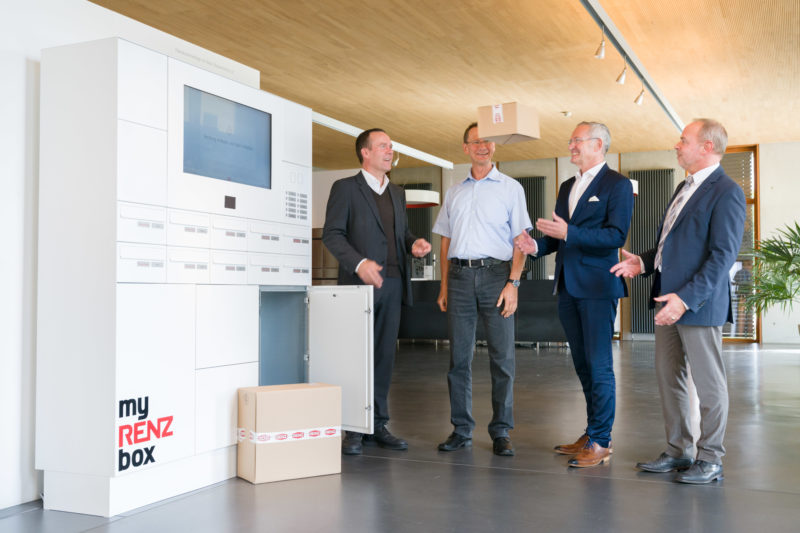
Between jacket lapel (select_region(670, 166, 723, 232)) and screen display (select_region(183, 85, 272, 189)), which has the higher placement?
screen display (select_region(183, 85, 272, 189))

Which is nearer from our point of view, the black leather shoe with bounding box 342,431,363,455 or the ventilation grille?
the black leather shoe with bounding box 342,431,363,455

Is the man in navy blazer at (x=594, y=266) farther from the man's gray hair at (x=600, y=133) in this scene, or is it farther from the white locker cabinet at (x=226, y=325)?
the white locker cabinet at (x=226, y=325)

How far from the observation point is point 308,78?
8469mm

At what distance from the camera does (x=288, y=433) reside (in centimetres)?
319

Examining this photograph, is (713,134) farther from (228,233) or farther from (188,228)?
(188,228)

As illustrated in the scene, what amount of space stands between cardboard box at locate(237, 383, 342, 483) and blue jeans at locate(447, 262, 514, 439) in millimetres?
764

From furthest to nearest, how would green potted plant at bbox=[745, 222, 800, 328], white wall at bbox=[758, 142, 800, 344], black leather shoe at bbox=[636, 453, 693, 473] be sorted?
white wall at bbox=[758, 142, 800, 344], green potted plant at bbox=[745, 222, 800, 328], black leather shoe at bbox=[636, 453, 693, 473]

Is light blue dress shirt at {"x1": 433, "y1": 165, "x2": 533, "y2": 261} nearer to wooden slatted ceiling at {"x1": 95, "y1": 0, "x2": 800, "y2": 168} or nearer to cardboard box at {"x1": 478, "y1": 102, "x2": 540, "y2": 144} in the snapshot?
cardboard box at {"x1": 478, "y1": 102, "x2": 540, "y2": 144}

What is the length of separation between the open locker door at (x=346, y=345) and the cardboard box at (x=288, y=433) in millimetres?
258

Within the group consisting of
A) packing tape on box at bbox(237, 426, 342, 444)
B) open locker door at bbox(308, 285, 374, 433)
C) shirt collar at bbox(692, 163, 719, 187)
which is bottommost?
packing tape on box at bbox(237, 426, 342, 444)

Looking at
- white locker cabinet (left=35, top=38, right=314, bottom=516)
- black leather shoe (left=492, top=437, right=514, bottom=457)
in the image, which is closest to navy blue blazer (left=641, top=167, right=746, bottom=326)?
black leather shoe (left=492, top=437, right=514, bottom=457)

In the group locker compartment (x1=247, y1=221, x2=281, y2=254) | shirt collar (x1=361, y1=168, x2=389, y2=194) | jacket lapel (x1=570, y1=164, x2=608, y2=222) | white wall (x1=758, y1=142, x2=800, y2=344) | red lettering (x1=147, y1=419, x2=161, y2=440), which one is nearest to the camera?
red lettering (x1=147, y1=419, x2=161, y2=440)

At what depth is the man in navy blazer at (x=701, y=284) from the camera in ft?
9.90

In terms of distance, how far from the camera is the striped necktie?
3.22m
